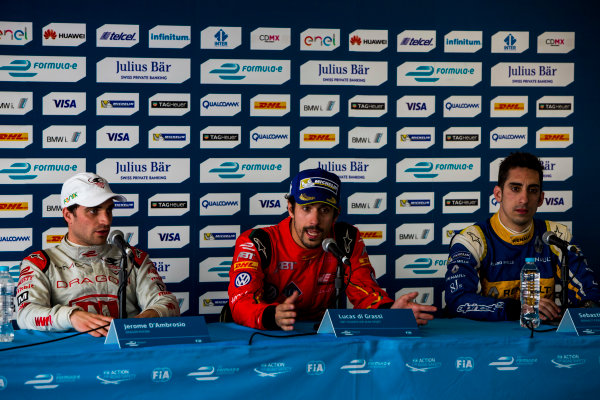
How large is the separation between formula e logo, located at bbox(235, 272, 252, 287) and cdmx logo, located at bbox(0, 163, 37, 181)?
5.56ft

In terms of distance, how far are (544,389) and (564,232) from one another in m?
1.14

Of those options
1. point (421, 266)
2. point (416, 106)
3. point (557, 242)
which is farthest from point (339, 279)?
point (416, 106)

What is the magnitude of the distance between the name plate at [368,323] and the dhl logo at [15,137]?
2.30 m

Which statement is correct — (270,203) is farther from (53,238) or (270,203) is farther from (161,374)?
(161,374)

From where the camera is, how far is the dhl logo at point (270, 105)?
3.84 metres

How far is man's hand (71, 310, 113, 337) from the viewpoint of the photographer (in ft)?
6.92

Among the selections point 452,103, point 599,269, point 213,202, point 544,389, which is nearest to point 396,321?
point 544,389

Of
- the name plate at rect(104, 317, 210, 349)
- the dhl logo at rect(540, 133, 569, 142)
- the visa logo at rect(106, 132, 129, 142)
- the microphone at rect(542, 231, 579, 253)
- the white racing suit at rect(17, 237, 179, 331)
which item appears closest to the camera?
the name plate at rect(104, 317, 210, 349)

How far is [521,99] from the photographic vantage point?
13.3 ft

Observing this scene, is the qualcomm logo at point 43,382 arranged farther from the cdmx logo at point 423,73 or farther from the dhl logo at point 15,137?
the cdmx logo at point 423,73

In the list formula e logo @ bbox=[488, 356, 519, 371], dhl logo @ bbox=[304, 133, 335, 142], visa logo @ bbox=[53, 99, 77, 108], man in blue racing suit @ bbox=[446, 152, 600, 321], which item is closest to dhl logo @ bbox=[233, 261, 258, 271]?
man in blue racing suit @ bbox=[446, 152, 600, 321]

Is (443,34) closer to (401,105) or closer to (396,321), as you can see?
(401,105)

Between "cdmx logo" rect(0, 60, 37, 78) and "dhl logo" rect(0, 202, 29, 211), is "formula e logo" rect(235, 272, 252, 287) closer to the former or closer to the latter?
"dhl logo" rect(0, 202, 29, 211)

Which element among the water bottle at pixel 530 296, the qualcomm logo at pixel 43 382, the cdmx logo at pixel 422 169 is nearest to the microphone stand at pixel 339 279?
the water bottle at pixel 530 296
